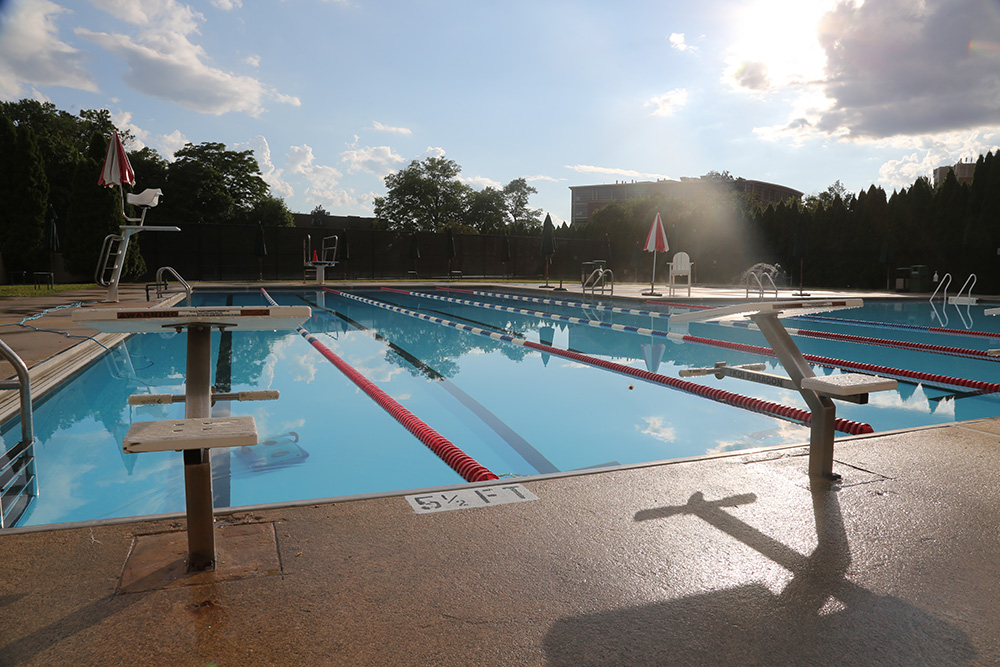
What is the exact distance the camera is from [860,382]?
2.44 meters

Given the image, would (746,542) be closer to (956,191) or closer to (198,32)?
(198,32)

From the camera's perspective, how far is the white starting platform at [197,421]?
62.0 inches

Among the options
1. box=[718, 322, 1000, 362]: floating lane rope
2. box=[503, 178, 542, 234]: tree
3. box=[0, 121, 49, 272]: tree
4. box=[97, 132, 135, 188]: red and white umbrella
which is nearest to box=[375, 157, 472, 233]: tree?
box=[503, 178, 542, 234]: tree

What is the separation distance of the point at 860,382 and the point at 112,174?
11.4m

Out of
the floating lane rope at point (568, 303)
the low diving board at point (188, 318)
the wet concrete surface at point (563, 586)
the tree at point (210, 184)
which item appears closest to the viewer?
the wet concrete surface at point (563, 586)

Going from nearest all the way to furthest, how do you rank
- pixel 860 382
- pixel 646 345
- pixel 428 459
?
pixel 860 382, pixel 428 459, pixel 646 345

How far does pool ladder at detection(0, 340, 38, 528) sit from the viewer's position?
101 inches

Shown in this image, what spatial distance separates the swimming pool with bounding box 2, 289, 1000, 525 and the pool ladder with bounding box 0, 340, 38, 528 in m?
0.07

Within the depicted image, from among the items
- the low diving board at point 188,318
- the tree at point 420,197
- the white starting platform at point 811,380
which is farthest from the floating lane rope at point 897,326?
the tree at point 420,197

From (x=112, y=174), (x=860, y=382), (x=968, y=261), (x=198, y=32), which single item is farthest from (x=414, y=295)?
(x=968, y=261)

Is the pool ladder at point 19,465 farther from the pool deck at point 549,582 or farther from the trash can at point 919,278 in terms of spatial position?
the trash can at point 919,278

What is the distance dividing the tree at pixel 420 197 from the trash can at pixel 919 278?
32.7 meters

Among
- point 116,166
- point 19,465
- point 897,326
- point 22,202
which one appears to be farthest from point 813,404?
point 22,202

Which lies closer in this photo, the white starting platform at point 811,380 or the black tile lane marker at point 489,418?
the white starting platform at point 811,380
